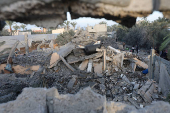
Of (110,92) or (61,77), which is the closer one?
(110,92)

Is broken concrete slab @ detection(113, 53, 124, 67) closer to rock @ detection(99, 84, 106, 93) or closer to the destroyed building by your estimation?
the destroyed building

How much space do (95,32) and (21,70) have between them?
1002 inches

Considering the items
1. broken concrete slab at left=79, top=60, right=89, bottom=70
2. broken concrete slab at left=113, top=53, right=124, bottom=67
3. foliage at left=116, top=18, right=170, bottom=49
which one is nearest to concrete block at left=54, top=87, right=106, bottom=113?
broken concrete slab at left=79, top=60, right=89, bottom=70

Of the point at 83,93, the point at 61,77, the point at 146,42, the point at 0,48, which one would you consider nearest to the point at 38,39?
the point at 0,48

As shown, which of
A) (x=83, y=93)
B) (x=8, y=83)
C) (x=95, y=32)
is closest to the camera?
(x=83, y=93)

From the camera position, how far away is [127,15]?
1.33 metres

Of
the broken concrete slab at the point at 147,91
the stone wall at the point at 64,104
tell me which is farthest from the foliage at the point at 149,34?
the stone wall at the point at 64,104

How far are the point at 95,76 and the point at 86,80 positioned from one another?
2.55 ft

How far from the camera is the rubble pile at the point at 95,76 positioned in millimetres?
6121

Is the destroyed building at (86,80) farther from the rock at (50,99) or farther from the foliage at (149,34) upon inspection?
the foliage at (149,34)

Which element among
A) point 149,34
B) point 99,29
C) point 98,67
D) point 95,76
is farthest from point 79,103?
point 99,29

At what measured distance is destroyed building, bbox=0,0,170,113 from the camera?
130cm

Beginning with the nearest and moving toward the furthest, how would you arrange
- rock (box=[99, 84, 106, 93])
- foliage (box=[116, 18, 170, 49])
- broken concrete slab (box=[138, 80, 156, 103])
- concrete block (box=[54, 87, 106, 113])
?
concrete block (box=[54, 87, 106, 113])
broken concrete slab (box=[138, 80, 156, 103])
rock (box=[99, 84, 106, 93])
foliage (box=[116, 18, 170, 49])

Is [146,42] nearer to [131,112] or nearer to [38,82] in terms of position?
[38,82]
